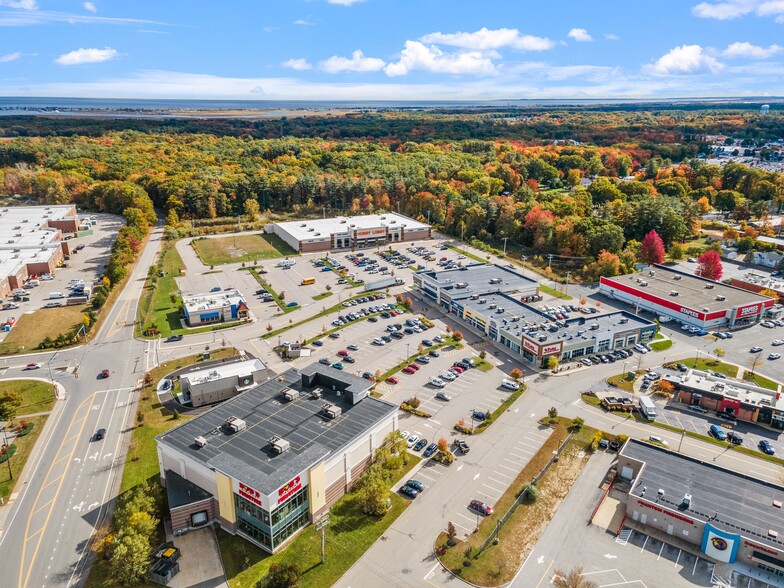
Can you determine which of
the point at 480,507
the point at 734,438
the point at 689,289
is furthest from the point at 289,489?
the point at 689,289

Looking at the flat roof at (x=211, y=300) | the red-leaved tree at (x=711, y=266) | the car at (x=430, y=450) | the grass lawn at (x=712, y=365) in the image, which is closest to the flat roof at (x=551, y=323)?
the grass lawn at (x=712, y=365)

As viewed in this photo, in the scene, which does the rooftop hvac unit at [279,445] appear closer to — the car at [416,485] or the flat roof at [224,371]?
the car at [416,485]

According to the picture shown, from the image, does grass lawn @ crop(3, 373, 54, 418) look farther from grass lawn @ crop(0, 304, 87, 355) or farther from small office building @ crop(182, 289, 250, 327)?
small office building @ crop(182, 289, 250, 327)

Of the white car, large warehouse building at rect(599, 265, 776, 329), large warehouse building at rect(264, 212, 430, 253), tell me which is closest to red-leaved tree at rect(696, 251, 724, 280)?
large warehouse building at rect(599, 265, 776, 329)

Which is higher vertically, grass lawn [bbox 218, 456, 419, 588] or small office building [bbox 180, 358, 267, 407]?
small office building [bbox 180, 358, 267, 407]

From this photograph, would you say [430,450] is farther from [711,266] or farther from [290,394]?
[711,266]

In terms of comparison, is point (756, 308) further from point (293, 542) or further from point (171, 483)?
point (171, 483)
